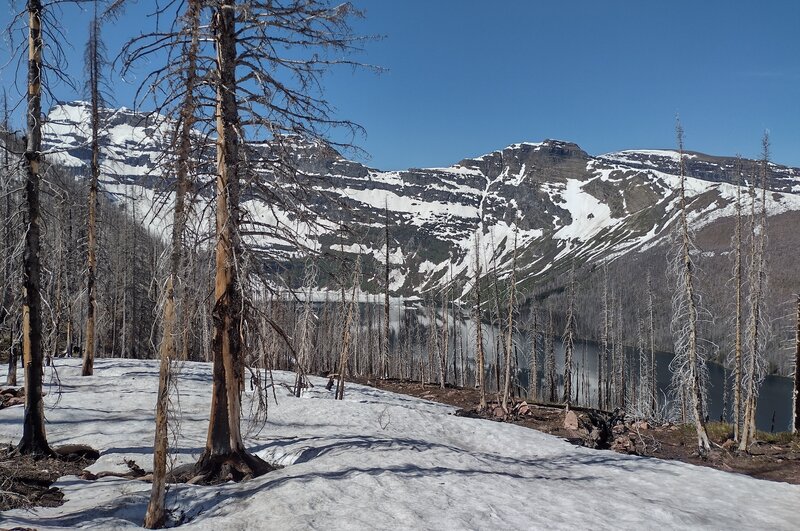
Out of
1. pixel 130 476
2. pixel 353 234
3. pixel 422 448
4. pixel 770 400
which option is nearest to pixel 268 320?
pixel 353 234

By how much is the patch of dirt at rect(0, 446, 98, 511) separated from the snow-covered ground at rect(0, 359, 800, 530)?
28 centimetres

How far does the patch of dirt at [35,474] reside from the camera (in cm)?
774

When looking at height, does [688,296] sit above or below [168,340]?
above

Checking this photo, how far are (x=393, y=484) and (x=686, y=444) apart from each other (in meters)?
18.1

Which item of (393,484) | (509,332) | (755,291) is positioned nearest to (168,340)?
(393,484)

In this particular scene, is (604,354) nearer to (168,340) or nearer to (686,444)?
(686,444)

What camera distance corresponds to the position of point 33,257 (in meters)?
10.9

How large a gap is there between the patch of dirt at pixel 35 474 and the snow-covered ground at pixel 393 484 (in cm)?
28

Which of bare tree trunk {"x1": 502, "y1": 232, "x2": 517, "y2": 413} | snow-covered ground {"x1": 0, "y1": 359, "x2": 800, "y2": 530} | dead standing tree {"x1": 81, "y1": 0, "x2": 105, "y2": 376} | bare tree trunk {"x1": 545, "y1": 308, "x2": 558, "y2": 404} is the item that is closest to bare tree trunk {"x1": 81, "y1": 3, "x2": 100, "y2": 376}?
dead standing tree {"x1": 81, "y1": 0, "x2": 105, "y2": 376}

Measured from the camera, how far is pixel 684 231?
20.4 m

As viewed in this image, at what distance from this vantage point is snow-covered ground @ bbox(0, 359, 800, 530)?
8.02 metres

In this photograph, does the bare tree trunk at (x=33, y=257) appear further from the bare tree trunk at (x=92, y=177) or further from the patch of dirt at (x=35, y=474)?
the bare tree trunk at (x=92, y=177)

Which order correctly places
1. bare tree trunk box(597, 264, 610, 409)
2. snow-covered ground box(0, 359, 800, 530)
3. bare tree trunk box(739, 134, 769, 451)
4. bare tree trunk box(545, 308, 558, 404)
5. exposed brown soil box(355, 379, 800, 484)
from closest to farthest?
snow-covered ground box(0, 359, 800, 530)
exposed brown soil box(355, 379, 800, 484)
bare tree trunk box(739, 134, 769, 451)
bare tree trunk box(545, 308, 558, 404)
bare tree trunk box(597, 264, 610, 409)

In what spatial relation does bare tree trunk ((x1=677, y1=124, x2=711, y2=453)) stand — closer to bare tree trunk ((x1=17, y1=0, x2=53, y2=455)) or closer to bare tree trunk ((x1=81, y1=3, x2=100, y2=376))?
bare tree trunk ((x1=17, y1=0, x2=53, y2=455))
